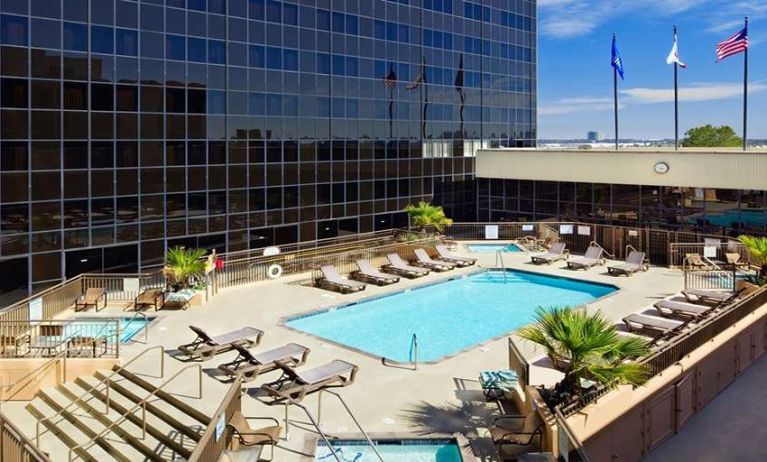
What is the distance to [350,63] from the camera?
33781 millimetres

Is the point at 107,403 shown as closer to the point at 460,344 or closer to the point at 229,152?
the point at 460,344

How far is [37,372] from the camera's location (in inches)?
535

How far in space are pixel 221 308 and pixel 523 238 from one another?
18.1m

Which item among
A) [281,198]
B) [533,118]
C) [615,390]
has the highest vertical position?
[533,118]

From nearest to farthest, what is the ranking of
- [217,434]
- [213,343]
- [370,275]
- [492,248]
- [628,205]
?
[217,434] → [213,343] → [370,275] → [492,248] → [628,205]

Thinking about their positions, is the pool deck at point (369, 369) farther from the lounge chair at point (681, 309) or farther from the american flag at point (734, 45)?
the american flag at point (734, 45)

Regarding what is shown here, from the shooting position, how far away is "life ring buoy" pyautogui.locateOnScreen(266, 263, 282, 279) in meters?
24.3

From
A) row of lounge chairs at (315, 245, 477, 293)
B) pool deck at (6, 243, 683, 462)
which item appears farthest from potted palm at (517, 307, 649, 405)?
row of lounge chairs at (315, 245, 477, 293)

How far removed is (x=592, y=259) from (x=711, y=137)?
357 ft

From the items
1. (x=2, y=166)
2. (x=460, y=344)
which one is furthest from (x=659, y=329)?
(x=2, y=166)

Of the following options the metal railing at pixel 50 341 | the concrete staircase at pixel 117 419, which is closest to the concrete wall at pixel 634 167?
the concrete staircase at pixel 117 419

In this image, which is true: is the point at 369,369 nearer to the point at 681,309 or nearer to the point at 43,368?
the point at 43,368

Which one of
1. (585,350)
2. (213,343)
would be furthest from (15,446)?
(585,350)

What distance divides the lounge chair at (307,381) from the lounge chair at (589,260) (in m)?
16.0
